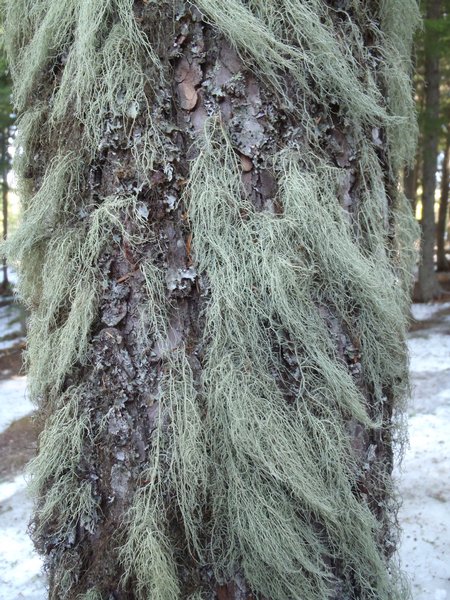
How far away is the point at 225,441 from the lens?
119 centimetres

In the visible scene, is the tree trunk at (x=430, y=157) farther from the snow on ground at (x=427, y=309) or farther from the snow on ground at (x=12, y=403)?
the snow on ground at (x=12, y=403)

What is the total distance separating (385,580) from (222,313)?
78cm

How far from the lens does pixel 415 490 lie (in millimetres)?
3148

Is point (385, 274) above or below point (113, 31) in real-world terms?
below

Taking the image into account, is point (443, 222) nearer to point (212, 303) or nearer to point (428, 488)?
point (428, 488)

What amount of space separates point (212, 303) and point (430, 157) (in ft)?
28.1

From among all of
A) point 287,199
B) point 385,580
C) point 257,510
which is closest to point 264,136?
point 287,199

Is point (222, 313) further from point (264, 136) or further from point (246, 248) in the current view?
point (264, 136)

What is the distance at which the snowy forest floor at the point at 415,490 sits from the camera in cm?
238

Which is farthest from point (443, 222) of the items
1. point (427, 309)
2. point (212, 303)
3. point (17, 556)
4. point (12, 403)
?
point (212, 303)

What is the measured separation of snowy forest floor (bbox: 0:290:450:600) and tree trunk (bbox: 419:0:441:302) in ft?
10.9

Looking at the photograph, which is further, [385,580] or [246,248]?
[385,580]

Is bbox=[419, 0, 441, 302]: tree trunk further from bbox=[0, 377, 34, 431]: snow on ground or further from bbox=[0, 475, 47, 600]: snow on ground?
bbox=[0, 475, 47, 600]: snow on ground

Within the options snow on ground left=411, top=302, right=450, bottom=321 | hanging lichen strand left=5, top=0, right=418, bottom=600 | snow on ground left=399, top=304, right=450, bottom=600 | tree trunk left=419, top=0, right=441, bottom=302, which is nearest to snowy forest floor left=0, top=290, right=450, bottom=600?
snow on ground left=399, top=304, right=450, bottom=600
